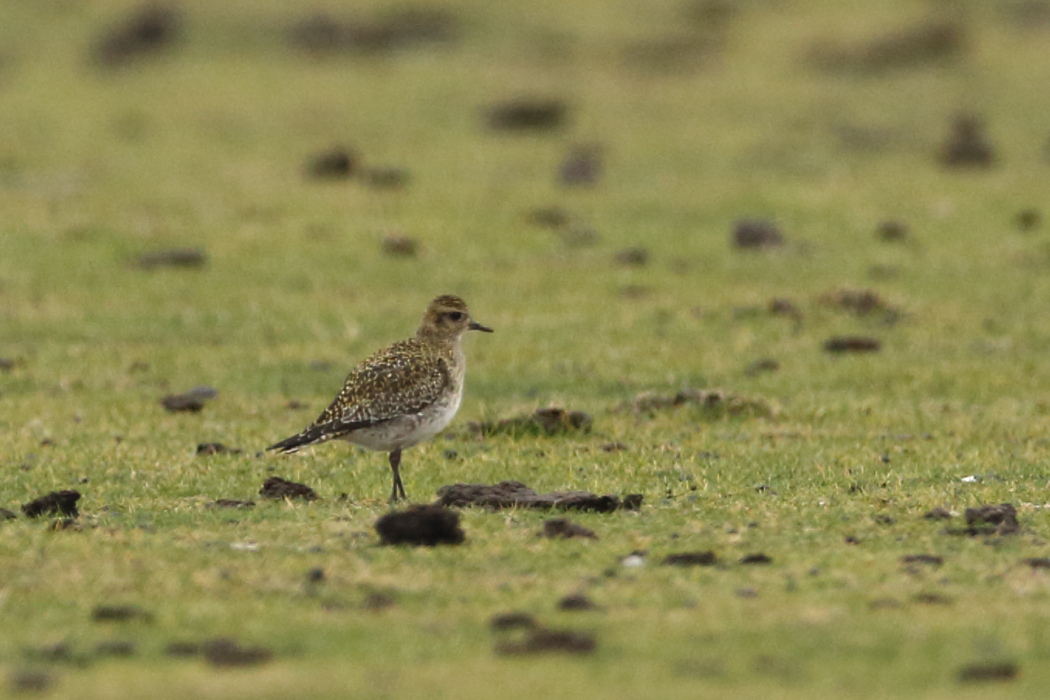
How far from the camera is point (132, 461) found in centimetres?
1625

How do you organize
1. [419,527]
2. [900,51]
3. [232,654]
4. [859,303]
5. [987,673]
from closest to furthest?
[987,673] → [232,654] → [419,527] → [859,303] → [900,51]

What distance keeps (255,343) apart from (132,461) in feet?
22.4

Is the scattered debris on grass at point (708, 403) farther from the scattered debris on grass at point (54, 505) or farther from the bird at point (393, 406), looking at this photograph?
the scattered debris on grass at point (54, 505)

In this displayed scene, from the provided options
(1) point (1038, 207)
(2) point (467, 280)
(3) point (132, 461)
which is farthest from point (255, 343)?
(1) point (1038, 207)

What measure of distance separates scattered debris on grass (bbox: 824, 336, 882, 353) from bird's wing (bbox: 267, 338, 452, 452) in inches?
347

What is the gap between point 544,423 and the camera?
1752 cm

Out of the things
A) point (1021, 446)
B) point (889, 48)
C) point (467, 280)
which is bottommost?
point (1021, 446)

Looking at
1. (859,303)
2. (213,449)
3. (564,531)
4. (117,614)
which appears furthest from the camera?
(859,303)

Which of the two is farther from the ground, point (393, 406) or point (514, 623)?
point (393, 406)

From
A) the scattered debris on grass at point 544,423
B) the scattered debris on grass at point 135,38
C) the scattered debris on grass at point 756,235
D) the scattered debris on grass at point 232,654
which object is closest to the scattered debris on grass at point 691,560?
the scattered debris on grass at point 232,654

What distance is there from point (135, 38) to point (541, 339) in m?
29.5

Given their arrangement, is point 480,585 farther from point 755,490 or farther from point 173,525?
point 755,490

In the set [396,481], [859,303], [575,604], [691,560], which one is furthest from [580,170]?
[575,604]

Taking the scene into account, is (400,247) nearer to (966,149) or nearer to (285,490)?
(966,149)
